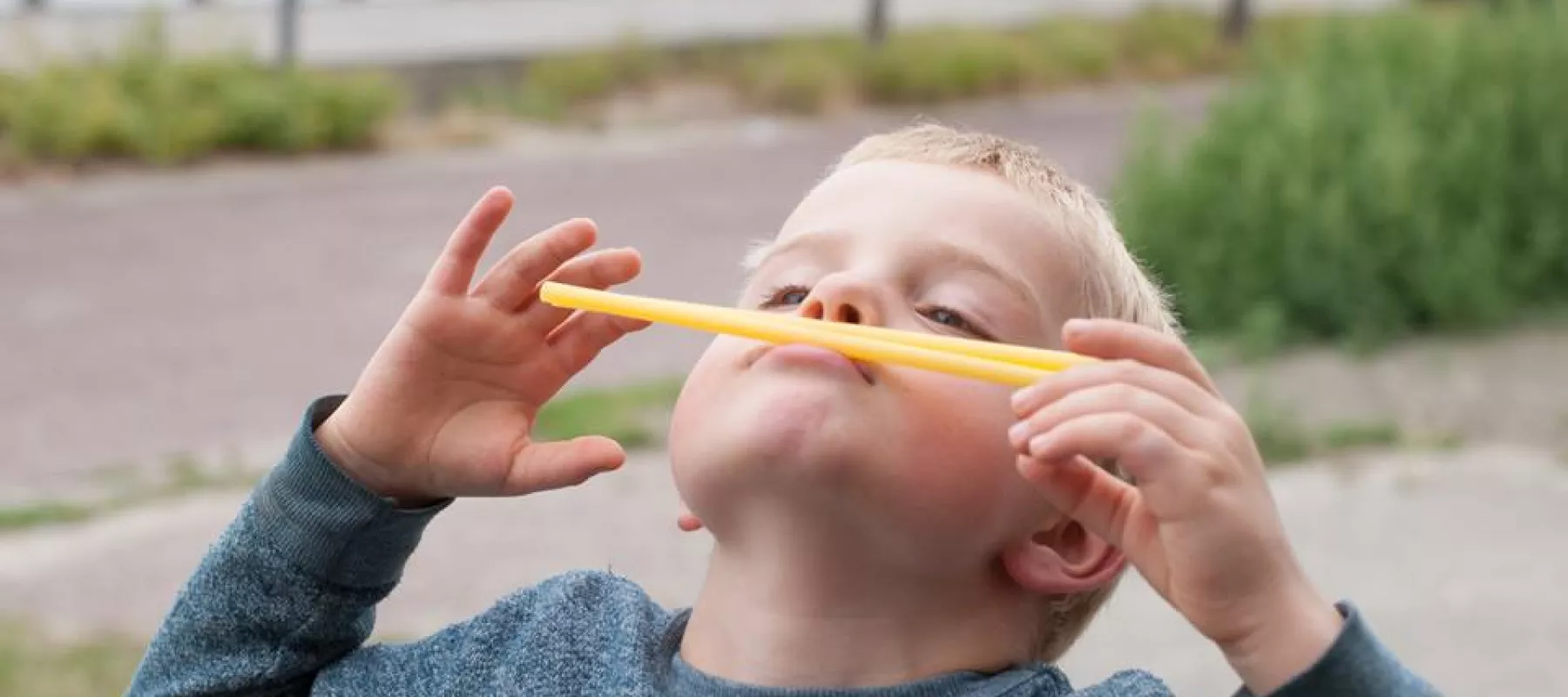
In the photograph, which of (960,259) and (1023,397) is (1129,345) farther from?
(960,259)

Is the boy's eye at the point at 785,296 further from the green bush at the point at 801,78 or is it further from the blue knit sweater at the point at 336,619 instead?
the green bush at the point at 801,78

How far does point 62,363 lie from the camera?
18.2ft

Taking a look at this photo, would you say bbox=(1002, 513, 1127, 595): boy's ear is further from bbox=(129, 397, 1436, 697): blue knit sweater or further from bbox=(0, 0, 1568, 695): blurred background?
bbox=(0, 0, 1568, 695): blurred background

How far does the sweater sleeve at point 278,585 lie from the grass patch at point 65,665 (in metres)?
1.70

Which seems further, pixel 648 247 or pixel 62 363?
pixel 648 247

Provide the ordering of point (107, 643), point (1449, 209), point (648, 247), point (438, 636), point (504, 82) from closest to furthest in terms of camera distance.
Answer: point (438, 636), point (107, 643), point (1449, 209), point (648, 247), point (504, 82)

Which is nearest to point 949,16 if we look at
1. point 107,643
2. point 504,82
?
point 504,82

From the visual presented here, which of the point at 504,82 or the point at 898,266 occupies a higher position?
the point at 898,266

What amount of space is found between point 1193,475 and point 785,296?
45cm

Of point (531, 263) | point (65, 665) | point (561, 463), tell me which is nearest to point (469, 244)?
point (531, 263)

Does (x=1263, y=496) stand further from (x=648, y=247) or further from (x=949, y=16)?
(x=949, y=16)

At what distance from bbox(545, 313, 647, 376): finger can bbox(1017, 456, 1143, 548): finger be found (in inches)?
20.1

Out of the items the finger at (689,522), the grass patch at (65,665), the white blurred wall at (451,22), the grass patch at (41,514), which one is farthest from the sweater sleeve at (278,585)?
the white blurred wall at (451,22)

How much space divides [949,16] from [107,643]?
8246mm
